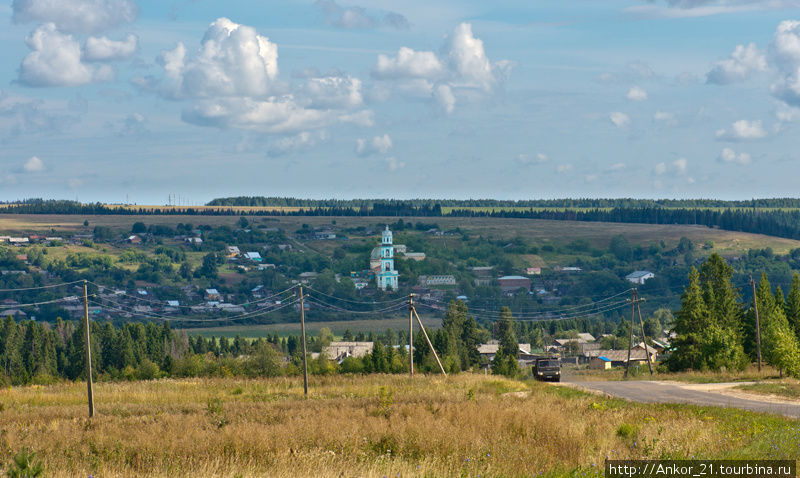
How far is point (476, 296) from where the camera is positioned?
18925 cm

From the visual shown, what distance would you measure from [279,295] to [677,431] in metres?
174

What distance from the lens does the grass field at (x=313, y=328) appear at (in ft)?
471

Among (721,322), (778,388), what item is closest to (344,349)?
(721,322)

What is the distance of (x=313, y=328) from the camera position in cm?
15238

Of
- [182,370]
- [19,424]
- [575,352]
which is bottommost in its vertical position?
[575,352]

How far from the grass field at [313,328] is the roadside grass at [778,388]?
351 ft

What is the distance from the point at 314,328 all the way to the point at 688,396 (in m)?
125

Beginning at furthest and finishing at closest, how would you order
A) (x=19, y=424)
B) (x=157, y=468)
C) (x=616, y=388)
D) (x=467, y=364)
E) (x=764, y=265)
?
1. (x=764, y=265)
2. (x=467, y=364)
3. (x=616, y=388)
4. (x=19, y=424)
5. (x=157, y=468)

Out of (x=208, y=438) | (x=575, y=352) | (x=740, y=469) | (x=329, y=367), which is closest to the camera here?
(x=740, y=469)

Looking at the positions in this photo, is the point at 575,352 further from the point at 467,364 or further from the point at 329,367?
the point at 329,367

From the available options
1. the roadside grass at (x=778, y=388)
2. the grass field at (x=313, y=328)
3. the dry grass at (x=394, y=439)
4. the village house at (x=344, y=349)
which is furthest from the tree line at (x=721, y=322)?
the grass field at (x=313, y=328)

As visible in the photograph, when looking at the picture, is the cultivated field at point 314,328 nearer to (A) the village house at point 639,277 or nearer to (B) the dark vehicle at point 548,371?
(A) the village house at point 639,277

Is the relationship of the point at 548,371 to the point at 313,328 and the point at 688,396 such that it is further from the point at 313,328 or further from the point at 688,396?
the point at 313,328

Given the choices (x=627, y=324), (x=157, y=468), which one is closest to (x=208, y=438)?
(x=157, y=468)
